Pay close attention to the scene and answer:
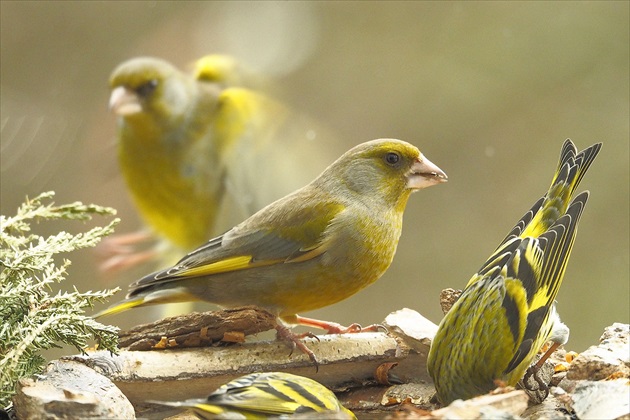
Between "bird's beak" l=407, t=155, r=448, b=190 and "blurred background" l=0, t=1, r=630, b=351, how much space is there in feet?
2.51

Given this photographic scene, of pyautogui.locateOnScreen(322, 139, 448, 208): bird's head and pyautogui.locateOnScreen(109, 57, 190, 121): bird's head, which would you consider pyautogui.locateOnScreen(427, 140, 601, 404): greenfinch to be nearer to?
pyautogui.locateOnScreen(322, 139, 448, 208): bird's head

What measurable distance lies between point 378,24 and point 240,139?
1.92 ft

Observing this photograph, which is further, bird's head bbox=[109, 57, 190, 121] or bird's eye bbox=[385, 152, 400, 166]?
bird's head bbox=[109, 57, 190, 121]

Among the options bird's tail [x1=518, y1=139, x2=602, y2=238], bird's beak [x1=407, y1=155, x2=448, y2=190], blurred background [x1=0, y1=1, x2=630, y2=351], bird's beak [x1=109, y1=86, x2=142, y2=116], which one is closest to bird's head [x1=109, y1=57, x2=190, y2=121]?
bird's beak [x1=109, y1=86, x2=142, y2=116]

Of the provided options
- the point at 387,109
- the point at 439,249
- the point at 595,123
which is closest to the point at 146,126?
the point at 387,109

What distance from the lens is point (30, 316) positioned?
124 centimetres

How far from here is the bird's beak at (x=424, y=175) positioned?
1.55 m

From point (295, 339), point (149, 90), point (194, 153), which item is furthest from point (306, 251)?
point (149, 90)

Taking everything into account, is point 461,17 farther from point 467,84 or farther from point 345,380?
point 345,380

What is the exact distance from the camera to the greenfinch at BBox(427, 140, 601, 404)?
1.24m

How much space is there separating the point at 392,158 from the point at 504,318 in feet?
1.46

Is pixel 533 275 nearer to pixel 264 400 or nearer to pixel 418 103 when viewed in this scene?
pixel 264 400

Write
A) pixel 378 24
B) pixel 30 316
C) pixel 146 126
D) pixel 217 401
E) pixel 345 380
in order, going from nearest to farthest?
pixel 217 401, pixel 30 316, pixel 345 380, pixel 146 126, pixel 378 24

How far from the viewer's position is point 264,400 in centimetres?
104
